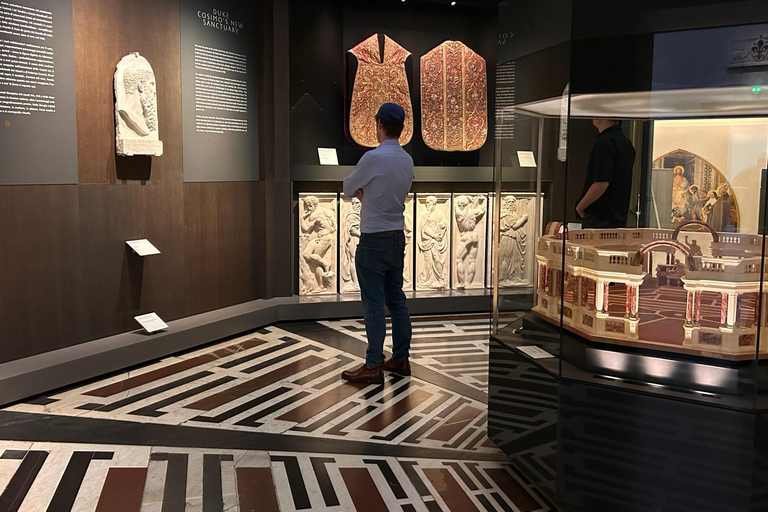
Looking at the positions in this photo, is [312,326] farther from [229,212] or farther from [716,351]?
[716,351]

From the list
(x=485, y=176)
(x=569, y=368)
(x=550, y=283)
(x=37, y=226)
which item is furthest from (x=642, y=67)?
(x=485, y=176)

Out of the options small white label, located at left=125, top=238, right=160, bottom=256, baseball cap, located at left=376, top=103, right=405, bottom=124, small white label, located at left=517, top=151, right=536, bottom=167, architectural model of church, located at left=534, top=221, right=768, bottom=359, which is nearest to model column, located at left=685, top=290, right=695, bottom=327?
architectural model of church, located at left=534, top=221, right=768, bottom=359

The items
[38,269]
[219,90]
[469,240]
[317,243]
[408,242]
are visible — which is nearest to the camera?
[38,269]

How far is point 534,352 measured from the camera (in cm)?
291

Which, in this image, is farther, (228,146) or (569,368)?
(228,146)

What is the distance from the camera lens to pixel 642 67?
2.44 metres

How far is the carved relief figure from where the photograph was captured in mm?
3018

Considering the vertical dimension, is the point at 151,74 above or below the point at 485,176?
above

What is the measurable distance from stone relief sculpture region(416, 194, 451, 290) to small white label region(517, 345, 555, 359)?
3805 millimetres

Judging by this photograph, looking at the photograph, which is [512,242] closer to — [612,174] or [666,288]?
[612,174]

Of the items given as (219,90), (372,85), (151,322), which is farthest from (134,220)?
(372,85)

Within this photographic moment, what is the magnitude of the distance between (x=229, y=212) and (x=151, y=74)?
1.34 meters

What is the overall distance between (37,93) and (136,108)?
76 centimetres

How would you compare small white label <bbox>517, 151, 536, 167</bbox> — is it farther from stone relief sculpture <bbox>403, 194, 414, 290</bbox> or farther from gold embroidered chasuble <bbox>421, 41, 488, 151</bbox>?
gold embroidered chasuble <bbox>421, 41, 488, 151</bbox>
